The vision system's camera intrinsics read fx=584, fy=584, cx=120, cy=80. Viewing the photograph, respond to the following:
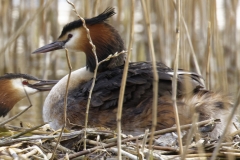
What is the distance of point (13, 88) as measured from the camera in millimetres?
5566

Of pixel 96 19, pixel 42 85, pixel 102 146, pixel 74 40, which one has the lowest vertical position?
pixel 102 146

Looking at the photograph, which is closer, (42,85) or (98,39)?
(98,39)

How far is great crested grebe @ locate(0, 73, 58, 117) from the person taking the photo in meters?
5.52

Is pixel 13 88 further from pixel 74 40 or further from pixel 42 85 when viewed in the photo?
pixel 74 40

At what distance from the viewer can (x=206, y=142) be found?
13.4 ft

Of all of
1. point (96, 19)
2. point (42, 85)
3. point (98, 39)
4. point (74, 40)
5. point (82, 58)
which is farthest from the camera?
point (82, 58)

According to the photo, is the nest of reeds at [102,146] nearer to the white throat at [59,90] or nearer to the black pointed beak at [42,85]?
the white throat at [59,90]

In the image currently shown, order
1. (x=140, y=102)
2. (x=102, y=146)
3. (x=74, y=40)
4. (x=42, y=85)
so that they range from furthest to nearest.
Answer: (x=42, y=85) → (x=74, y=40) → (x=140, y=102) → (x=102, y=146)

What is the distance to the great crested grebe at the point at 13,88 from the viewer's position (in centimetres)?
552

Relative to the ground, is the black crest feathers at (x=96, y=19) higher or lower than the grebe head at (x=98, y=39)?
higher

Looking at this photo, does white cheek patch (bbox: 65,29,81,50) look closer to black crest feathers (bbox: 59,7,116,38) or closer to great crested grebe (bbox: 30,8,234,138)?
black crest feathers (bbox: 59,7,116,38)

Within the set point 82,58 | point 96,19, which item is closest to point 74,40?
point 96,19

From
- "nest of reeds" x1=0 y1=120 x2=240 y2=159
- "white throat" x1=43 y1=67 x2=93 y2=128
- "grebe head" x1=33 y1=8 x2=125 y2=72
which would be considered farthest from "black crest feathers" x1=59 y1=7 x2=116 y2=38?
"nest of reeds" x1=0 y1=120 x2=240 y2=159

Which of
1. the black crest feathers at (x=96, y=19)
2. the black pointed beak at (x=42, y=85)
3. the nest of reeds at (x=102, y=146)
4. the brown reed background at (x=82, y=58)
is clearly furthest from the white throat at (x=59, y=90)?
the brown reed background at (x=82, y=58)
